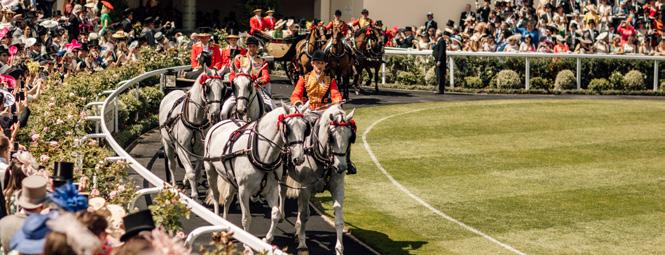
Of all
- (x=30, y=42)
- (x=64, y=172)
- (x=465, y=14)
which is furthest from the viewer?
(x=465, y=14)

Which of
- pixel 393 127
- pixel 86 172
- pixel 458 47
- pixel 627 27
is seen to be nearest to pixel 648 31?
pixel 627 27

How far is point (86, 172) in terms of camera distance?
11375 millimetres

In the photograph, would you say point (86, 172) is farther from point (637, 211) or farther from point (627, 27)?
point (627, 27)

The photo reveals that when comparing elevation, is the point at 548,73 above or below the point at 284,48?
below

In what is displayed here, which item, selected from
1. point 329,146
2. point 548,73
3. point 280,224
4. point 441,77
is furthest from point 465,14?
point 329,146

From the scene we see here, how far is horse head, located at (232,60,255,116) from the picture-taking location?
48.8ft

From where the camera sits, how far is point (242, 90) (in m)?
15.0

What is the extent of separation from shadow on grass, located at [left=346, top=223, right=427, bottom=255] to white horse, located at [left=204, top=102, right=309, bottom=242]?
1.36m

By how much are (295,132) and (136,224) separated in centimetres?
544

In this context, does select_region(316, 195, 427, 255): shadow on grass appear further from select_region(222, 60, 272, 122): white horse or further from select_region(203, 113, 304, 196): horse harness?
select_region(222, 60, 272, 122): white horse

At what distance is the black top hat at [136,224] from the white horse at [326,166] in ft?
17.0

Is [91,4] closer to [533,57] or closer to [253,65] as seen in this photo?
[533,57]

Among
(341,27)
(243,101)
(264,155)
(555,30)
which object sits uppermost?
(555,30)

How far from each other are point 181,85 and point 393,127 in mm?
5930
